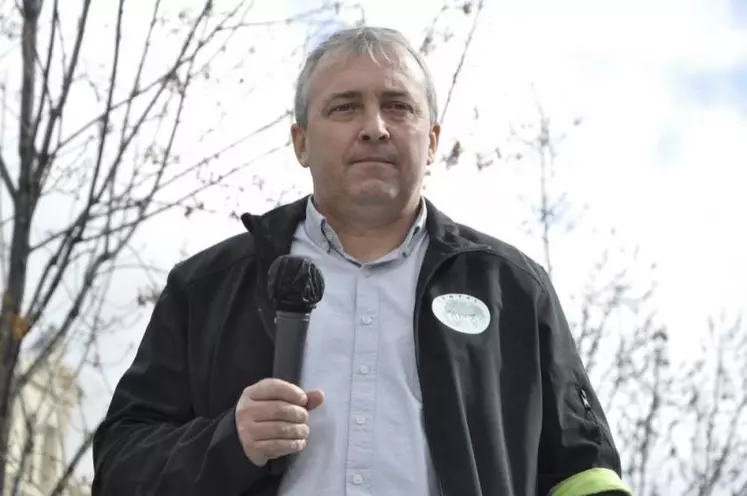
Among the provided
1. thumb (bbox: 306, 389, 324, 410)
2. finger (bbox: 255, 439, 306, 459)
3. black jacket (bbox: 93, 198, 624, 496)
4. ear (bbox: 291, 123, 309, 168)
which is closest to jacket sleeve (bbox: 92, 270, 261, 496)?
black jacket (bbox: 93, 198, 624, 496)

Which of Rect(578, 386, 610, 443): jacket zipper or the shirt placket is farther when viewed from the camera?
Rect(578, 386, 610, 443): jacket zipper

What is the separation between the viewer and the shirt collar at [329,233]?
8.04ft

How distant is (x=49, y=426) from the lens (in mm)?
4543

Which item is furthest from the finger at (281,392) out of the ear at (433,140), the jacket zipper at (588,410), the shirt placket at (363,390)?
the ear at (433,140)

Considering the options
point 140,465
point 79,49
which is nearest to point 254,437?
point 140,465

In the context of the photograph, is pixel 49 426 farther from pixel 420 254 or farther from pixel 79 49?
pixel 420 254

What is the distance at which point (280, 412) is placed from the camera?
6.10 ft

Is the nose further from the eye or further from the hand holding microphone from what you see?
the hand holding microphone

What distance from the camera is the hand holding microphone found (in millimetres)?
1863

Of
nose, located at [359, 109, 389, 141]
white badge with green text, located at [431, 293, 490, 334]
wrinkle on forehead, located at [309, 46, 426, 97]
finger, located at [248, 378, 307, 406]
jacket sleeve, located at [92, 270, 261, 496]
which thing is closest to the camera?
finger, located at [248, 378, 307, 406]

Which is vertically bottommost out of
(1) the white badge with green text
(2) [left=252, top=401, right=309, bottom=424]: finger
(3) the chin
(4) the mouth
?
(2) [left=252, top=401, right=309, bottom=424]: finger

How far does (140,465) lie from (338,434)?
45 cm

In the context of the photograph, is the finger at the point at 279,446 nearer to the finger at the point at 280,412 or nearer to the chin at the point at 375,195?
the finger at the point at 280,412

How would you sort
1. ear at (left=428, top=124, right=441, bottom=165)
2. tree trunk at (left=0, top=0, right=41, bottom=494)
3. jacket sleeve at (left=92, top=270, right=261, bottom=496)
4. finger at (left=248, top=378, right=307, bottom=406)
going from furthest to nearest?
tree trunk at (left=0, top=0, right=41, bottom=494), ear at (left=428, top=124, right=441, bottom=165), jacket sleeve at (left=92, top=270, right=261, bottom=496), finger at (left=248, top=378, right=307, bottom=406)
